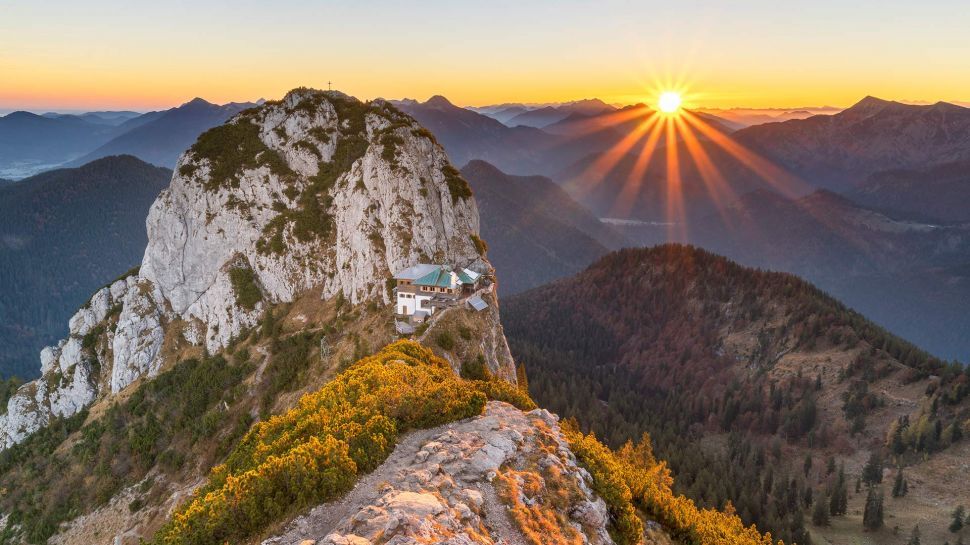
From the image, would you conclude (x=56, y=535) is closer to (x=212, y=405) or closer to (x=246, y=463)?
(x=212, y=405)

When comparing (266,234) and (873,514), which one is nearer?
(873,514)

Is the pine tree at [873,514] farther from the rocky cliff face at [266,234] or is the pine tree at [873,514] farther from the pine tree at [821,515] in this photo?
the rocky cliff face at [266,234]

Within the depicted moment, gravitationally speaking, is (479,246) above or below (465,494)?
above

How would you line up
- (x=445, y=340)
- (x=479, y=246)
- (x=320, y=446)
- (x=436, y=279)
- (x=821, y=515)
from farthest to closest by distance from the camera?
(x=821, y=515) → (x=479, y=246) → (x=436, y=279) → (x=445, y=340) → (x=320, y=446)

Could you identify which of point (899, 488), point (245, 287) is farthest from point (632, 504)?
point (899, 488)

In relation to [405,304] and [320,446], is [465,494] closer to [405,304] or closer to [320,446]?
[320,446]

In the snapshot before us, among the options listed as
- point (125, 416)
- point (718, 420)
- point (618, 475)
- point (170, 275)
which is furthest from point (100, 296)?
point (718, 420)

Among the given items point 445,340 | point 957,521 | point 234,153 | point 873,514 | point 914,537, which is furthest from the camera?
point 234,153
